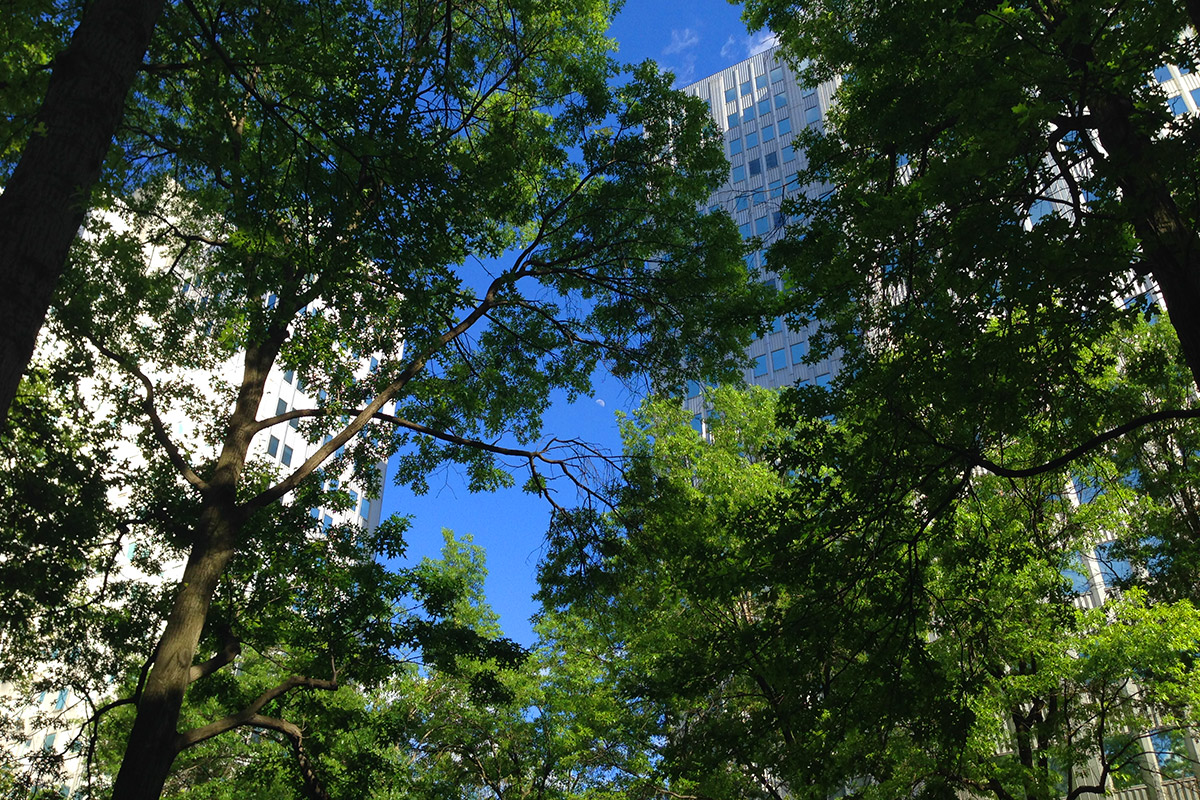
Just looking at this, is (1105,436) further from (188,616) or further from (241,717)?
(241,717)

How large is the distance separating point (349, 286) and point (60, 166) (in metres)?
4.88

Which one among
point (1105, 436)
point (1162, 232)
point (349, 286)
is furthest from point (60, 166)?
point (1105, 436)

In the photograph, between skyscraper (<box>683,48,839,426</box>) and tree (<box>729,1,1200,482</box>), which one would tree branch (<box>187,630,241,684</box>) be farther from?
skyscraper (<box>683,48,839,426</box>)

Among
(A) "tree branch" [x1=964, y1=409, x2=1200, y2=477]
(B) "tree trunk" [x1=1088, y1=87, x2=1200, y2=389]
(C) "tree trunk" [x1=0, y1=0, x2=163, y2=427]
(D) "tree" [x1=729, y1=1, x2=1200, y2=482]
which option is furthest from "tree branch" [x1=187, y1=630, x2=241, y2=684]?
(B) "tree trunk" [x1=1088, y1=87, x2=1200, y2=389]

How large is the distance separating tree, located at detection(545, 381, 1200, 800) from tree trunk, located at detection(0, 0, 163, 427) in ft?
24.1

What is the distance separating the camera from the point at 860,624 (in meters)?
8.48

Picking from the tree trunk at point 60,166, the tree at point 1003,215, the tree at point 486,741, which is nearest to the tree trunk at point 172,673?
the tree at point 486,741

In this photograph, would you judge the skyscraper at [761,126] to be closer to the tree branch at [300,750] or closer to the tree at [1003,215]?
the tree branch at [300,750]

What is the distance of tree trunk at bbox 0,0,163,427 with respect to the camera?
15.0ft

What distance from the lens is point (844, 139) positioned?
11203mm

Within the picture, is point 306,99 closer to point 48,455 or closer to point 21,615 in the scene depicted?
point 48,455

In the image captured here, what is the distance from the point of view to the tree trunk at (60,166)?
15.0 ft

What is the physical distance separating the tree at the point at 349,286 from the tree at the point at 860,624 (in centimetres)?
299

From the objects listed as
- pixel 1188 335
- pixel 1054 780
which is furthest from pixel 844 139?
pixel 1054 780
